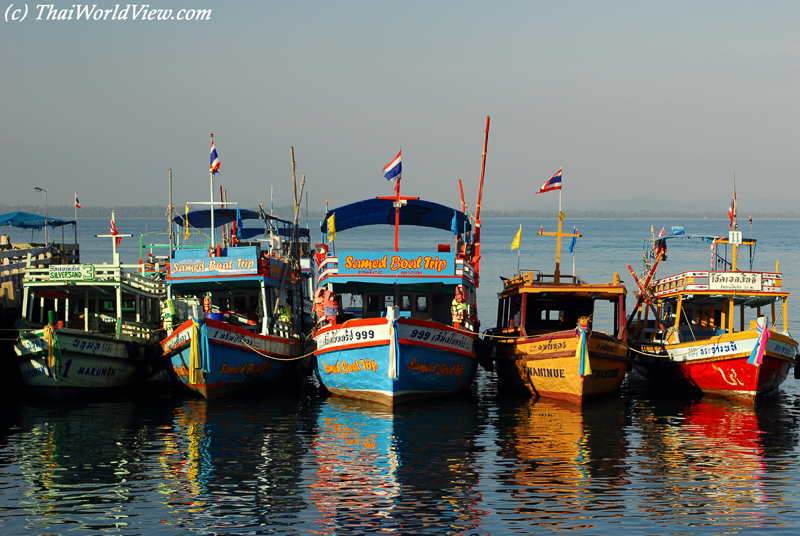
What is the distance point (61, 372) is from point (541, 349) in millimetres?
14663

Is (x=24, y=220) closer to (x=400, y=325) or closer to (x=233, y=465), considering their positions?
(x=400, y=325)

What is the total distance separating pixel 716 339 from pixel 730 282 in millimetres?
2233

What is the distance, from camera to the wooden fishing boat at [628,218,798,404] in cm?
2714

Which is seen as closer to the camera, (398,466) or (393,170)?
(398,466)

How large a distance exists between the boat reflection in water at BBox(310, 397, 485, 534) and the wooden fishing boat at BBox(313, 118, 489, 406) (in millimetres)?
802

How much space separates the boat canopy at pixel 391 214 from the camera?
114 ft

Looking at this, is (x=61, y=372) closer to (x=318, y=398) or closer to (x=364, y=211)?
(x=318, y=398)

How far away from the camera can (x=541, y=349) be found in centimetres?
2761

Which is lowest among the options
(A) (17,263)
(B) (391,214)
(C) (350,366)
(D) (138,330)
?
(C) (350,366)

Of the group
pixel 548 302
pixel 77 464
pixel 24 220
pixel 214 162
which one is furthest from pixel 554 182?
pixel 24 220

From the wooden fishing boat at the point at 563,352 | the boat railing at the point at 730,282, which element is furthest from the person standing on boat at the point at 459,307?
the boat railing at the point at 730,282

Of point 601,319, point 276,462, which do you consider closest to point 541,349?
point 276,462

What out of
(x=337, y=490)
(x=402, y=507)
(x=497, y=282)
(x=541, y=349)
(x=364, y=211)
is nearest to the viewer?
(x=402, y=507)

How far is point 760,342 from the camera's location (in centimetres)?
2634
